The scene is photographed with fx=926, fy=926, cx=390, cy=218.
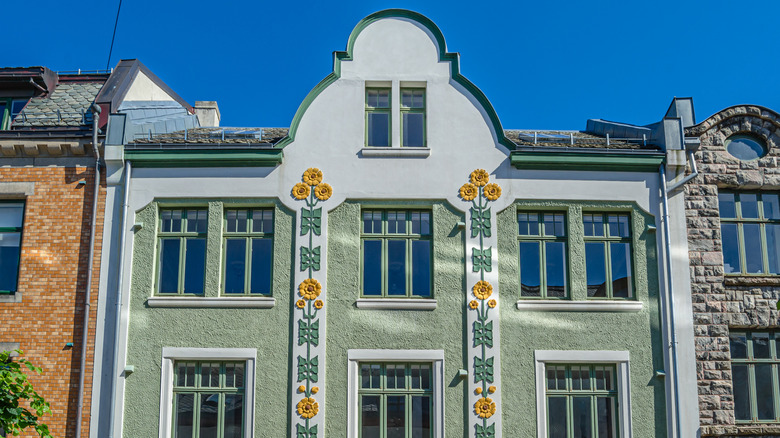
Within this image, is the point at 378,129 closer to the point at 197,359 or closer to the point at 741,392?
the point at 197,359

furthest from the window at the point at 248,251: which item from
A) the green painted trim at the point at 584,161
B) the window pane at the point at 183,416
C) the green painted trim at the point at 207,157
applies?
the green painted trim at the point at 584,161

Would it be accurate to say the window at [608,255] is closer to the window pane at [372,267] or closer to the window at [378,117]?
the window pane at [372,267]

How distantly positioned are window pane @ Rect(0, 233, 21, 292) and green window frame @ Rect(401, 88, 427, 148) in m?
8.01

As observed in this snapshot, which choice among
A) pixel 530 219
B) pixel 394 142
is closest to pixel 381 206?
pixel 394 142

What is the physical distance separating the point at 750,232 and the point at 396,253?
7.22 metres

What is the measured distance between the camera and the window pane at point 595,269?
18.3m

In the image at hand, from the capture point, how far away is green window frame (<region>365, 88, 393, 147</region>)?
1900 centimetres

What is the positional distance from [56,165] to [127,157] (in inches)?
59.8

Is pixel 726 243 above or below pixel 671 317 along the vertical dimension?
above

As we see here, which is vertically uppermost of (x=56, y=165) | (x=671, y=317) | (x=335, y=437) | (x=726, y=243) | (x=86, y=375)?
(x=56, y=165)

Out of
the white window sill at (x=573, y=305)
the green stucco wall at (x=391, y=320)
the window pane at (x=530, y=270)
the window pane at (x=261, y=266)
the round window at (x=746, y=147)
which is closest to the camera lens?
the green stucco wall at (x=391, y=320)

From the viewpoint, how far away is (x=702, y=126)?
62.8ft

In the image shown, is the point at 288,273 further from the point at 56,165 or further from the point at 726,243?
the point at 726,243

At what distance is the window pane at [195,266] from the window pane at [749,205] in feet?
36.0
